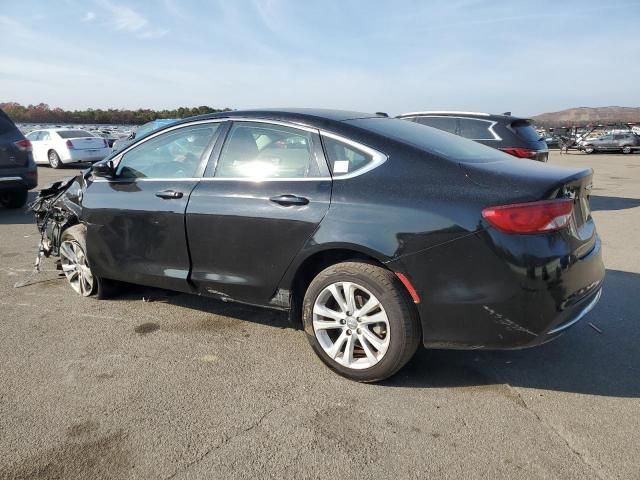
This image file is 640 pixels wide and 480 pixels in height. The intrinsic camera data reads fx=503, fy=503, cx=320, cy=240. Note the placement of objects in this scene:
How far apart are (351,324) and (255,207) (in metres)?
0.96

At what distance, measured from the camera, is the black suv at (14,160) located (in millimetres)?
8422

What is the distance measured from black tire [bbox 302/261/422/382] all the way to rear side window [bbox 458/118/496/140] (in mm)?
6484

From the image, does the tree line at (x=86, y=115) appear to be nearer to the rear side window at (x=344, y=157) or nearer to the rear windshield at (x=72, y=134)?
the rear windshield at (x=72, y=134)

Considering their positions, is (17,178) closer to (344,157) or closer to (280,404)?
(344,157)

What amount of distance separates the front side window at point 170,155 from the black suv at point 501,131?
538 cm

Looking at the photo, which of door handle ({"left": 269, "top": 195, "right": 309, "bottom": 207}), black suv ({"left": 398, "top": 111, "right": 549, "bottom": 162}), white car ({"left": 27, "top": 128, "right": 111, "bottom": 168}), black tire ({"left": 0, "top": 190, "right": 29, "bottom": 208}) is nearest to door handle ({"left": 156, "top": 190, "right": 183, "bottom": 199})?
door handle ({"left": 269, "top": 195, "right": 309, "bottom": 207})

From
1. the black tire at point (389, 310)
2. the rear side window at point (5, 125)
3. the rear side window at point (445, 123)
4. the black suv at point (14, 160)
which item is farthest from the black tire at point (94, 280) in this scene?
the rear side window at point (445, 123)

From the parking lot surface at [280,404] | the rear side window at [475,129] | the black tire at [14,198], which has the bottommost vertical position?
the parking lot surface at [280,404]

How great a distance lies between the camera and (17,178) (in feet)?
28.2

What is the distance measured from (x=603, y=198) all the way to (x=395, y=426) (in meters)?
9.95

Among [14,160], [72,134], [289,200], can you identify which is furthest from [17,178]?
[72,134]

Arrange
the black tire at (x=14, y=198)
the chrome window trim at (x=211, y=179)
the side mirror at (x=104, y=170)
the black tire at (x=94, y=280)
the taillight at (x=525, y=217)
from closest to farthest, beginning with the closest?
the taillight at (x=525, y=217)
the chrome window trim at (x=211, y=179)
the side mirror at (x=104, y=170)
the black tire at (x=94, y=280)
the black tire at (x=14, y=198)

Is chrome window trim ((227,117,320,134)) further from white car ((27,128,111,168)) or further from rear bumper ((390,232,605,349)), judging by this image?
white car ((27,128,111,168))

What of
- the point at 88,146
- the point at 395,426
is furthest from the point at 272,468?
the point at 88,146
